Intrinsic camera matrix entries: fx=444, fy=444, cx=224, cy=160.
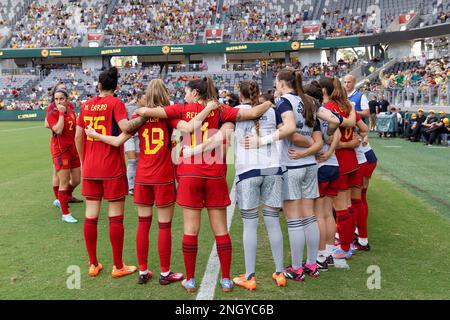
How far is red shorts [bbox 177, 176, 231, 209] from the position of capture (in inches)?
163

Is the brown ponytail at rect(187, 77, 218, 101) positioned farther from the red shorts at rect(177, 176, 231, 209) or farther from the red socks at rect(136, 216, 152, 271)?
the red socks at rect(136, 216, 152, 271)

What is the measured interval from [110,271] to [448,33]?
35683 mm

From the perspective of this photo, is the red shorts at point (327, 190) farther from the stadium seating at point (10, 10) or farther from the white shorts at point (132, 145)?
the stadium seating at point (10, 10)

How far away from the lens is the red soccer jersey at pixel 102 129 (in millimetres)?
4570

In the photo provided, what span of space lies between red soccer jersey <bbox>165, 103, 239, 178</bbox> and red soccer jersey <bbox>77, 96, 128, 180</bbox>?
2.37 ft

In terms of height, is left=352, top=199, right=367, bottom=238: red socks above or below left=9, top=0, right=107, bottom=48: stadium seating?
below

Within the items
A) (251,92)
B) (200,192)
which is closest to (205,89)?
(251,92)

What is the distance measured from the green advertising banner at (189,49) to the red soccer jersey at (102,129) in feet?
133

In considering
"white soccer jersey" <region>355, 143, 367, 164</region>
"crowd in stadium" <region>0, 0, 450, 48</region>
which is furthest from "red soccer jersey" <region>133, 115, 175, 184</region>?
"crowd in stadium" <region>0, 0, 450, 48</region>

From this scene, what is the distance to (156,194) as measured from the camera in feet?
14.3

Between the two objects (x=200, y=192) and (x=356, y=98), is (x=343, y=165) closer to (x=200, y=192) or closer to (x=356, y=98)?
(x=356, y=98)

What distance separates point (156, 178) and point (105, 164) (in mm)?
635

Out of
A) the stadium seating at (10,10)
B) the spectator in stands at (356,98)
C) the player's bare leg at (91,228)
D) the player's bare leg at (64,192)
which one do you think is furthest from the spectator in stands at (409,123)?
the stadium seating at (10,10)
